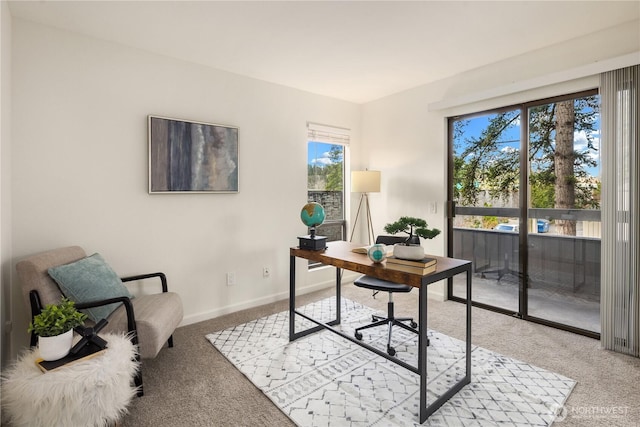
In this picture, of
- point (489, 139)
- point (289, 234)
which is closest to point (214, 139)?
point (289, 234)

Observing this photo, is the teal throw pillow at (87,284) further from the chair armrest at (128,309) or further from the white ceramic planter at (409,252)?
the white ceramic planter at (409,252)

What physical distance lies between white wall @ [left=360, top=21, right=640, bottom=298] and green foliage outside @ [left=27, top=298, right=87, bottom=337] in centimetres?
342

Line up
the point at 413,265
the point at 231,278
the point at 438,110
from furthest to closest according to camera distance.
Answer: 1. the point at 438,110
2. the point at 231,278
3. the point at 413,265

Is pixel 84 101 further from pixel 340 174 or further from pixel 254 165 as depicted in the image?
pixel 340 174

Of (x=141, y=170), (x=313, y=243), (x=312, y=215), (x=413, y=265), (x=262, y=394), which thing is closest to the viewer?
(x=413, y=265)

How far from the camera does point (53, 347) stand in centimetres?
158

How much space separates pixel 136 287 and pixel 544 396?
313 centimetres

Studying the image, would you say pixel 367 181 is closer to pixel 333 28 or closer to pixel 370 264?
pixel 333 28

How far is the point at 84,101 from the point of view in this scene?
2.56 meters

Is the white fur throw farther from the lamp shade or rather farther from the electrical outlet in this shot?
the lamp shade

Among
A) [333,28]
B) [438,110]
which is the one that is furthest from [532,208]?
[333,28]

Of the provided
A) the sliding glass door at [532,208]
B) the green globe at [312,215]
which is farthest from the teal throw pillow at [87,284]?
the sliding glass door at [532,208]

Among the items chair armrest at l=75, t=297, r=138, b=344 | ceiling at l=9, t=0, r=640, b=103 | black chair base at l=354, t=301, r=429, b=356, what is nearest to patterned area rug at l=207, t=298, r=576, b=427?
black chair base at l=354, t=301, r=429, b=356

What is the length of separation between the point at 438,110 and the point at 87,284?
12.1ft
